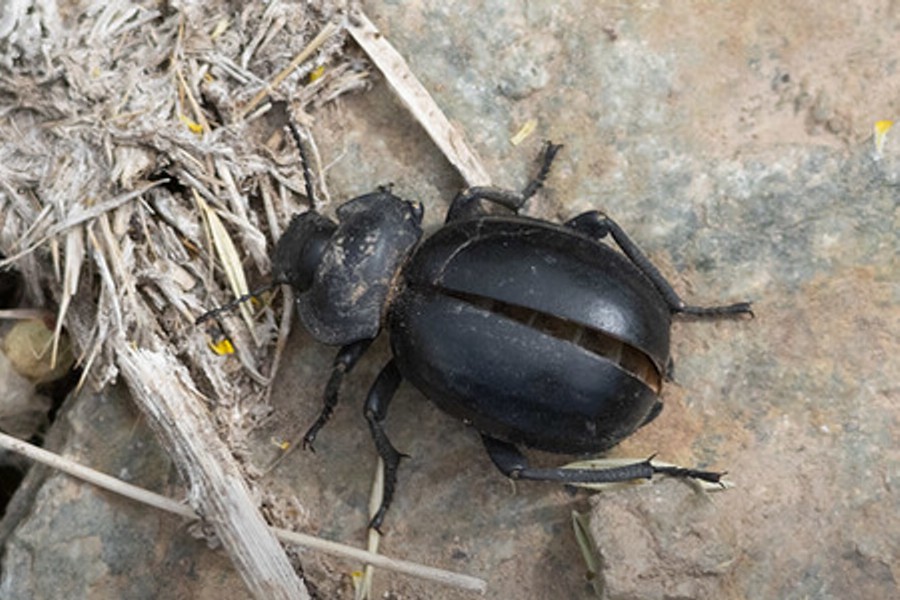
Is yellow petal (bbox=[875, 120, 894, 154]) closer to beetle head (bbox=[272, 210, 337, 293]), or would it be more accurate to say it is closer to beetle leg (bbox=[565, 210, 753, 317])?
beetle leg (bbox=[565, 210, 753, 317])

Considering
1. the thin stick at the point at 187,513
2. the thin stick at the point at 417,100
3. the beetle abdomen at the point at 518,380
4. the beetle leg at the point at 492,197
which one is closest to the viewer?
the beetle abdomen at the point at 518,380

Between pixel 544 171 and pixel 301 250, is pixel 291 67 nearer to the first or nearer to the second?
pixel 301 250

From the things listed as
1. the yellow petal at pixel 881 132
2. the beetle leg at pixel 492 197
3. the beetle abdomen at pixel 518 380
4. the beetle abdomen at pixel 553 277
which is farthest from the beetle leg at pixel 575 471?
the yellow petal at pixel 881 132

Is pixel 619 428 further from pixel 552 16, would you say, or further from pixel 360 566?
pixel 552 16

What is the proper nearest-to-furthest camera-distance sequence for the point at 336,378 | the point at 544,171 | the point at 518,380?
the point at 518,380, the point at 336,378, the point at 544,171

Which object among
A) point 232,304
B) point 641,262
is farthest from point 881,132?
point 232,304

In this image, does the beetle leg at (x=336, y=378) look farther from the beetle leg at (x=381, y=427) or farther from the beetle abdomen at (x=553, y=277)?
the beetle abdomen at (x=553, y=277)
